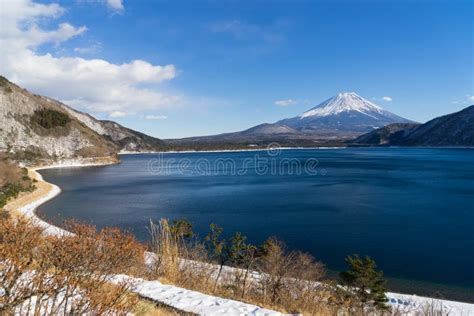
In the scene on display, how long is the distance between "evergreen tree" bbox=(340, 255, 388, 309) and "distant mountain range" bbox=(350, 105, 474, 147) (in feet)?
473

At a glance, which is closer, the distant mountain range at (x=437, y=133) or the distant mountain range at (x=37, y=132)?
the distant mountain range at (x=37, y=132)

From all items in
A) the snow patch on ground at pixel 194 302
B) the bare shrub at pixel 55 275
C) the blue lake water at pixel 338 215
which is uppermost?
the bare shrub at pixel 55 275

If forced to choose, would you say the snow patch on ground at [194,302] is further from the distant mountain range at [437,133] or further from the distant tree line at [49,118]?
the distant mountain range at [437,133]

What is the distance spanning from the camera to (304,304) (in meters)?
7.69

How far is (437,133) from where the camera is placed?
149500 millimetres

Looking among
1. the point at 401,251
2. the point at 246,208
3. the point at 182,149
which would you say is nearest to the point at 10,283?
the point at 401,251

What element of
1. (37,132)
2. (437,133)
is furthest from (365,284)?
(437,133)

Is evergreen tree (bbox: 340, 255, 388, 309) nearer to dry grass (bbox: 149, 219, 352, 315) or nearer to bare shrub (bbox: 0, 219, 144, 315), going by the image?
dry grass (bbox: 149, 219, 352, 315)

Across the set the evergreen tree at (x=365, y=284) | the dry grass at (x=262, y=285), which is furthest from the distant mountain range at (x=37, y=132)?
the evergreen tree at (x=365, y=284)

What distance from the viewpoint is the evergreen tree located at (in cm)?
978

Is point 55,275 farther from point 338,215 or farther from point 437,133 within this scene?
point 437,133

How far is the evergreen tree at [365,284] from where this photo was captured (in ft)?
32.1

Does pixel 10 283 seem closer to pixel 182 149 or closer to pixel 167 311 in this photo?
pixel 167 311

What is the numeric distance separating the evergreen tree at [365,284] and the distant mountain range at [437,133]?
144229 millimetres
